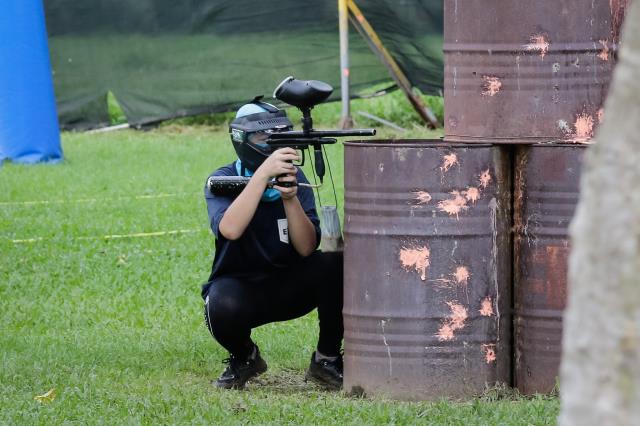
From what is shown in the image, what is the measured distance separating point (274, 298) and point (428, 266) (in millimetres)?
787

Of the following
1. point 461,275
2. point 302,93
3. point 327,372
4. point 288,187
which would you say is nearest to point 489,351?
point 461,275

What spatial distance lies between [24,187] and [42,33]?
2344 mm

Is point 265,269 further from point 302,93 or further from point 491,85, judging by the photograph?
point 491,85

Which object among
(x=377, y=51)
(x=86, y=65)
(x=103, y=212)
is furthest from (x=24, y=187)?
(x=377, y=51)

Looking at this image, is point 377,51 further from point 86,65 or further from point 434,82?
Result: point 86,65

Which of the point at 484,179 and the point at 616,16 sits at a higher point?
the point at 616,16

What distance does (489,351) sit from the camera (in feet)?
15.0

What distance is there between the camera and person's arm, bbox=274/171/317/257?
4.68 metres

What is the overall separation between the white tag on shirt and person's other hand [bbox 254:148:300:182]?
39cm

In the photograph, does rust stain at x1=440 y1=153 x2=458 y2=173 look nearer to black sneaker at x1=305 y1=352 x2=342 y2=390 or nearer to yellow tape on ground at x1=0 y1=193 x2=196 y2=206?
black sneaker at x1=305 y1=352 x2=342 y2=390

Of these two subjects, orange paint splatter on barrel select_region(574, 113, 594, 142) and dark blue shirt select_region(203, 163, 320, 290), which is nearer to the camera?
orange paint splatter on barrel select_region(574, 113, 594, 142)

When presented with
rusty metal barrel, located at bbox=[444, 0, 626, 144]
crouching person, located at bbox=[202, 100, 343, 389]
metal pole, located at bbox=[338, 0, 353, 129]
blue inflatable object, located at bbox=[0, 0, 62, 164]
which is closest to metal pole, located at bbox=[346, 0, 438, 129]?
metal pole, located at bbox=[338, 0, 353, 129]

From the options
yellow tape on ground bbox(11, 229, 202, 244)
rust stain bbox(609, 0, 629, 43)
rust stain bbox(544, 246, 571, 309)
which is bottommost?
yellow tape on ground bbox(11, 229, 202, 244)

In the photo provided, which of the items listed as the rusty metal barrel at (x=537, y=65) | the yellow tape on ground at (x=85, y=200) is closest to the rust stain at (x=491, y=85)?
the rusty metal barrel at (x=537, y=65)
